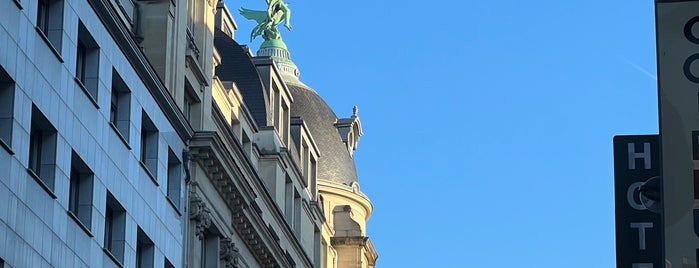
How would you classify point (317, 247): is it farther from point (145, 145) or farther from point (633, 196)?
point (633, 196)

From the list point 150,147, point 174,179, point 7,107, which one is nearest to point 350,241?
point 174,179

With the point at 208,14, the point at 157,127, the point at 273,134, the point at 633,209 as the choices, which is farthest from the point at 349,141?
the point at 633,209

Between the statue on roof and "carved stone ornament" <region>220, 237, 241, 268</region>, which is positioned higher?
the statue on roof

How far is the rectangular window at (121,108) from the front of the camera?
51.3 meters

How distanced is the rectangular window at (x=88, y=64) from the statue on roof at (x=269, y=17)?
43053mm

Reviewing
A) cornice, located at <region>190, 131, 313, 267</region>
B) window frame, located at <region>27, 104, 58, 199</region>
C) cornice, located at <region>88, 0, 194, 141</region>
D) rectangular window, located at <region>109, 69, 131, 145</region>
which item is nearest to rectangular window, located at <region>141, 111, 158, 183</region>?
cornice, located at <region>88, 0, 194, 141</region>

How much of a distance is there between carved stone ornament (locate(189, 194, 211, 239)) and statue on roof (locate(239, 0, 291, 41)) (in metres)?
32.8

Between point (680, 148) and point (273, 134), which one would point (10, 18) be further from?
point (273, 134)

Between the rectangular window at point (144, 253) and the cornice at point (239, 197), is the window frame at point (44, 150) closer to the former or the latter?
the rectangular window at point (144, 253)

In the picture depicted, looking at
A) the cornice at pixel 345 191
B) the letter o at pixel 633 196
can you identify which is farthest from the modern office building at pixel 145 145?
the letter o at pixel 633 196

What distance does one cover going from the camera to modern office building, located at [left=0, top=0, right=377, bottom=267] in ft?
143

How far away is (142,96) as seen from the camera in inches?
2080

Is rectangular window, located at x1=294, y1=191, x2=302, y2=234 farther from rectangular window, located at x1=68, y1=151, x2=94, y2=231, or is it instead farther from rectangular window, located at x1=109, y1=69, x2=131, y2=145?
rectangular window, located at x1=68, y1=151, x2=94, y2=231

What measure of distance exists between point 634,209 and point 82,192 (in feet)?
77.4
